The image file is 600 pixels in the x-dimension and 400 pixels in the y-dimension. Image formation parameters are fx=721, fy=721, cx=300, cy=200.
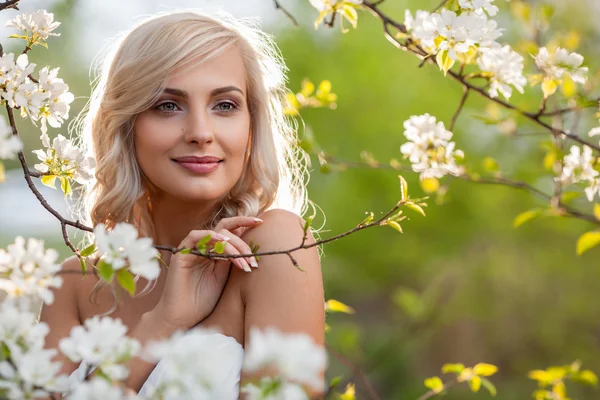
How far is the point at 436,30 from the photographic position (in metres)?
1.42

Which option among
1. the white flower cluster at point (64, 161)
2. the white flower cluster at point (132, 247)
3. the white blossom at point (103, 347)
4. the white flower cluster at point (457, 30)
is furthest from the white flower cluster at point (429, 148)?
the white blossom at point (103, 347)

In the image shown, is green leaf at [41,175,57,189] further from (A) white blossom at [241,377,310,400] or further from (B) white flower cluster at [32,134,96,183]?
(A) white blossom at [241,377,310,400]

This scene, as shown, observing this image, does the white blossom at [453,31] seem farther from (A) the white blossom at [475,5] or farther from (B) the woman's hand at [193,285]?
(B) the woman's hand at [193,285]

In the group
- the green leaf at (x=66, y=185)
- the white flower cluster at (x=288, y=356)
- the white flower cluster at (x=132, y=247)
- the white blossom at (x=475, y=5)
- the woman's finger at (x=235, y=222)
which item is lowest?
the woman's finger at (x=235, y=222)

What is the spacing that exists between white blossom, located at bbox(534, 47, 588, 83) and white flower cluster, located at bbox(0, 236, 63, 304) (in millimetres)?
1135

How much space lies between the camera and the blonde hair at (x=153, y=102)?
1.73 metres

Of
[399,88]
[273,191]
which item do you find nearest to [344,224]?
[399,88]

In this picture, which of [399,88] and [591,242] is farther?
[399,88]

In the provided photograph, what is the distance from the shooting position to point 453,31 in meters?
1.39

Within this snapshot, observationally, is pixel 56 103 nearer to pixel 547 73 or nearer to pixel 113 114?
pixel 113 114

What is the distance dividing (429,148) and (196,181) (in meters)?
0.58

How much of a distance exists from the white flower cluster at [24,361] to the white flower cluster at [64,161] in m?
0.53

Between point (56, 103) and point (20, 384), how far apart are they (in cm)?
68

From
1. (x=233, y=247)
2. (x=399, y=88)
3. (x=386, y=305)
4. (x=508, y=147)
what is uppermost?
(x=233, y=247)
